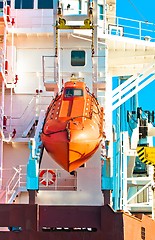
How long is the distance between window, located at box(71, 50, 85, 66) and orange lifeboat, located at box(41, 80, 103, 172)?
361 cm

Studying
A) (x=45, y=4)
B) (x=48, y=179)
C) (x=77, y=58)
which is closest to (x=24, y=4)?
(x=45, y=4)

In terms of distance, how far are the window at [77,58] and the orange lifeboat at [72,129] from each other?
3.61m

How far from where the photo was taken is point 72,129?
17.0 metres

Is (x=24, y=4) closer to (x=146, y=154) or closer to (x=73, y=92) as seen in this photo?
(x=73, y=92)

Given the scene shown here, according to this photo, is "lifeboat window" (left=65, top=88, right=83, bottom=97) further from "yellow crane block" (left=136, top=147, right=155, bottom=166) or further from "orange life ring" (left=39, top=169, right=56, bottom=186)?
"yellow crane block" (left=136, top=147, right=155, bottom=166)

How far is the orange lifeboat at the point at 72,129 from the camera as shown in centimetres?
1692

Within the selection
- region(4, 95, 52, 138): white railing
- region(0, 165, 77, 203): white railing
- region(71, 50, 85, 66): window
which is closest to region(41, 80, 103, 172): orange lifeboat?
region(0, 165, 77, 203): white railing

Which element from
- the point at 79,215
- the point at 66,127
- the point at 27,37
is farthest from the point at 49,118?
the point at 27,37

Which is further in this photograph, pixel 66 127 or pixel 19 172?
pixel 19 172

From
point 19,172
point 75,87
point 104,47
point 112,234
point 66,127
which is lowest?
point 112,234

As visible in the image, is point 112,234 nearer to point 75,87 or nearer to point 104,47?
point 75,87

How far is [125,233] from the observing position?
48.1 feet

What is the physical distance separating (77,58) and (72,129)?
19.3ft

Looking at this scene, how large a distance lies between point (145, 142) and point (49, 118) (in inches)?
424
